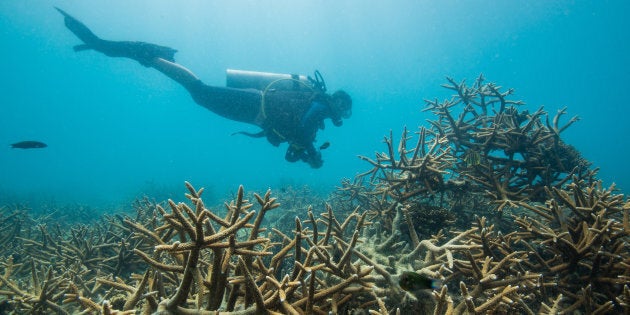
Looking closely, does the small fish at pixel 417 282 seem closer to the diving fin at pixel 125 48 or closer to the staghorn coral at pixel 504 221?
the staghorn coral at pixel 504 221

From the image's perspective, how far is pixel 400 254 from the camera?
3023mm

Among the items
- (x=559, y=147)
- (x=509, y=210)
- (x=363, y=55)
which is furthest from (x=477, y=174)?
(x=363, y=55)

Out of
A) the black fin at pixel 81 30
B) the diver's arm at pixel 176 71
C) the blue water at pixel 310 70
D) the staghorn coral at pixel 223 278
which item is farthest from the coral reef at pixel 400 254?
the blue water at pixel 310 70

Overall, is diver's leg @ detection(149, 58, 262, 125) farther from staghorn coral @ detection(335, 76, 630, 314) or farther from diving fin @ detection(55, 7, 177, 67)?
staghorn coral @ detection(335, 76, 630, 314)

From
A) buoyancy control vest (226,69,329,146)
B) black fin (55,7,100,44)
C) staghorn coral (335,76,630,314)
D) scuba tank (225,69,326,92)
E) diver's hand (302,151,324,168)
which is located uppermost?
black fin (55,7,100,44)

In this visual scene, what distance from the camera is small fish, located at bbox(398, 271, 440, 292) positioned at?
1.79 m

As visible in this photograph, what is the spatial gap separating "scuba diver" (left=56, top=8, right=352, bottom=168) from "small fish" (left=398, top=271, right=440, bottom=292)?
19.5ft

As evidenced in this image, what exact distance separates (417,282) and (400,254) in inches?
48.5

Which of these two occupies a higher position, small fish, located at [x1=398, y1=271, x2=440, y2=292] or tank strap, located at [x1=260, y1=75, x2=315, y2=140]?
tank strap, located at [x1=260, y1=75, x2=315, y2=140]

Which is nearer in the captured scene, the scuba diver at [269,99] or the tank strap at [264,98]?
the scuba diver at [269,99]

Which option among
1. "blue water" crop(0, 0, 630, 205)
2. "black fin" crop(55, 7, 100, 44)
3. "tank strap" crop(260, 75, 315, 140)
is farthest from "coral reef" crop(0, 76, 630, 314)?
"blue water" crop(0, 0, 630, 205)

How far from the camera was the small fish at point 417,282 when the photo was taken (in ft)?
5.88

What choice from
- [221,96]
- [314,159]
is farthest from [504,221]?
[221,96]

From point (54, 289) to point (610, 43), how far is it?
149 meters
